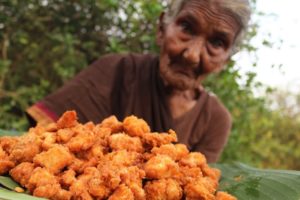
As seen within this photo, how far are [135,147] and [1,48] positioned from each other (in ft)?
7.41

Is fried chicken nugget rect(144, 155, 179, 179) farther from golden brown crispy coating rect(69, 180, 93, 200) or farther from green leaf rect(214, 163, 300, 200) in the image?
green leaf rect(214, 163, 300, 200)

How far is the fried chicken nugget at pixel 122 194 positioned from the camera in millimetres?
823

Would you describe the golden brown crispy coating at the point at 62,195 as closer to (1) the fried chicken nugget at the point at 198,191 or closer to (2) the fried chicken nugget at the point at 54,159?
(2) the fried chicken nugget at the point at 54,159

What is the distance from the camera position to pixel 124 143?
95 cm

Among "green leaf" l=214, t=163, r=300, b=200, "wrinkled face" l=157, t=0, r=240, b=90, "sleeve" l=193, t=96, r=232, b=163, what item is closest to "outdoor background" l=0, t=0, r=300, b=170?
"sleeve" l=193, t=96, r=232, b=163

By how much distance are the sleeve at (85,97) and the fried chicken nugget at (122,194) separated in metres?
0.97

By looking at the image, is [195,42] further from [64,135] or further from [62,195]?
[62,195]

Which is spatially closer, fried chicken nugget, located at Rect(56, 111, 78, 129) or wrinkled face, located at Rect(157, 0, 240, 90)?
fried chicken nugget, located at Rect(56, 111, 78, 129)

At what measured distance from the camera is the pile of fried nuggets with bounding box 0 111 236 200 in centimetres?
85

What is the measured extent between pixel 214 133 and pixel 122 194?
1385 millimetres

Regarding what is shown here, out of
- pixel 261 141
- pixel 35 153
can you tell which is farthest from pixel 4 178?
pixel 261 141

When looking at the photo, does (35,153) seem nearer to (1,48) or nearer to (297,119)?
(1,48)

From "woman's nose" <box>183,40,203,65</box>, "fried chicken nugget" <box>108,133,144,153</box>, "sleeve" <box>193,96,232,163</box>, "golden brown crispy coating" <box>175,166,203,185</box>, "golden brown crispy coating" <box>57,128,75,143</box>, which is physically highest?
"woman's nose" <box>183,40,203,65</box>

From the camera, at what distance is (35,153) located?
37.0 inches
